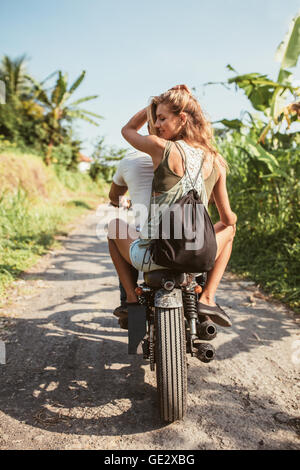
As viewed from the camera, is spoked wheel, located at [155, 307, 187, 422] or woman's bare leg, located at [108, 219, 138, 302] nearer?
spoked wheel, located at [155, 307, 187, 422]

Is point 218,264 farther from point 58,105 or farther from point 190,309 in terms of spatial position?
point 58,105

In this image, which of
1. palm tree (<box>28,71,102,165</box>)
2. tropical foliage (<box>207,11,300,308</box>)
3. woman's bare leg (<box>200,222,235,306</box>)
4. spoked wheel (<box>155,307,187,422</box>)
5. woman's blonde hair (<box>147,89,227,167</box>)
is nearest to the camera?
spoked wheel (<box>155,307,187,422</box>)

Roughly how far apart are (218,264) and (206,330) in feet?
1.65

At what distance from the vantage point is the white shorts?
6.91ft

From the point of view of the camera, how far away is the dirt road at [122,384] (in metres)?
1.95

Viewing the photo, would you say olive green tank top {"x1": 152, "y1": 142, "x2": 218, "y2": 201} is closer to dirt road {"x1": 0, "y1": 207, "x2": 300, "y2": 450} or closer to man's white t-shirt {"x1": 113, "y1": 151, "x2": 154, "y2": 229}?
man's white t-shirt {"x1": 113, "y1": 151, "x2": 154, "y2": 229}

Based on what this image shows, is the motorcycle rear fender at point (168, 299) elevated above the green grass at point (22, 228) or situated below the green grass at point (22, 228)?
above

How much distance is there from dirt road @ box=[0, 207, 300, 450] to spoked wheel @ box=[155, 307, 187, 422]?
5.5 inches

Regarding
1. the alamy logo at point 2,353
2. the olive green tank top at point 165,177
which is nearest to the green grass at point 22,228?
the alamy logo at point 2,353

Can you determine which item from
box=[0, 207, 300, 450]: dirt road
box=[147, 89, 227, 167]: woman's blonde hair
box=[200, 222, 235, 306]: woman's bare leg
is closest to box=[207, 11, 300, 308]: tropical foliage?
box=[0, 207, 300, 450]: dirt road

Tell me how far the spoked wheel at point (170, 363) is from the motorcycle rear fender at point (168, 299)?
2 cm

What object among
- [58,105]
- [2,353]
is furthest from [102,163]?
[2,353]

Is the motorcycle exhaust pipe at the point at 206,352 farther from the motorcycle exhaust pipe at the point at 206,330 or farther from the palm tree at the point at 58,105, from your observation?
the palm tree at the point at 58,105

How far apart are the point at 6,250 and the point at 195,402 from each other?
4373 mm
